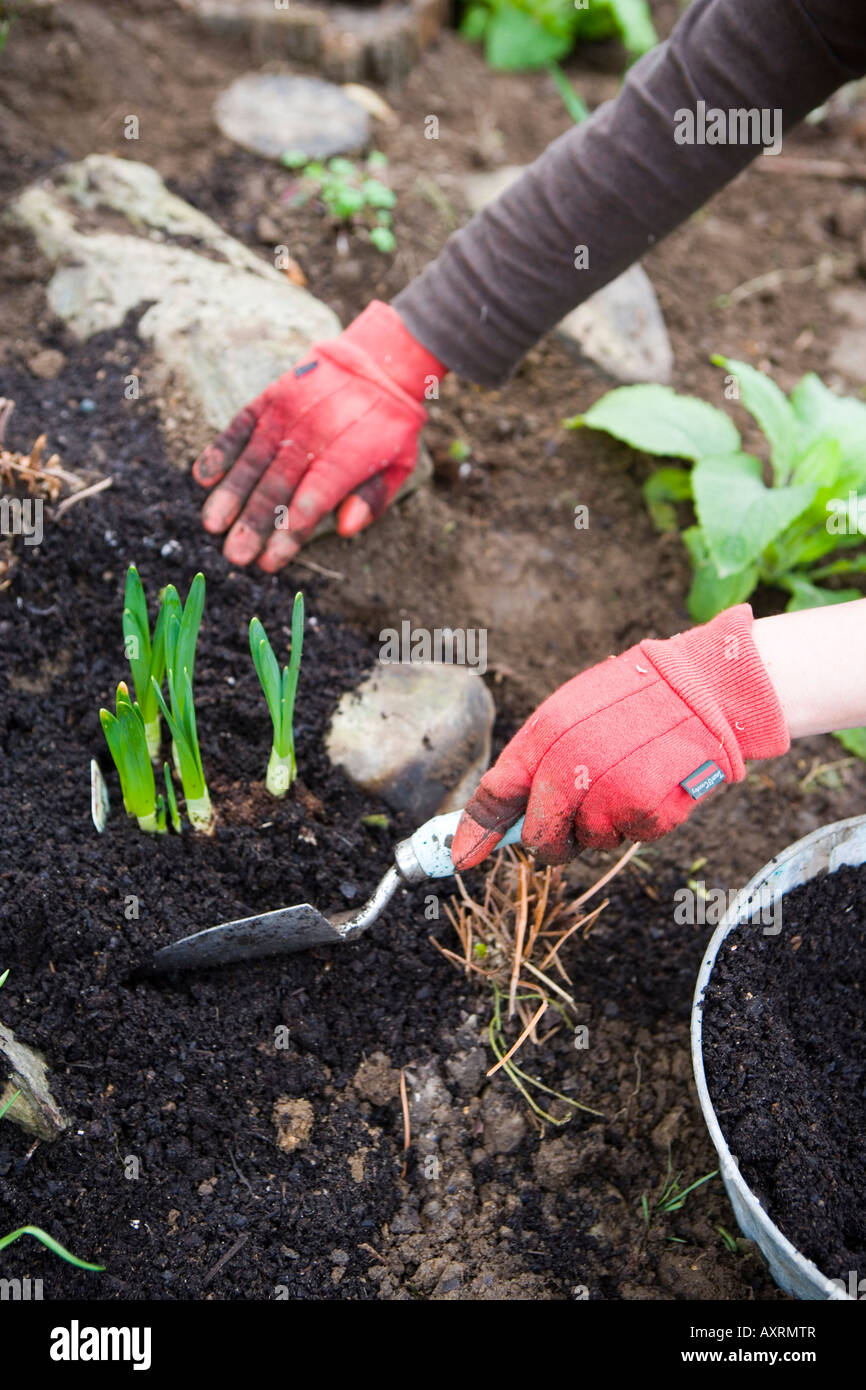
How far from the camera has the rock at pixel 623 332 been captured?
281 cm

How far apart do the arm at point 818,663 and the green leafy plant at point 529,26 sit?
299 cm

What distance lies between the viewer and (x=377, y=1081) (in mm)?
1765

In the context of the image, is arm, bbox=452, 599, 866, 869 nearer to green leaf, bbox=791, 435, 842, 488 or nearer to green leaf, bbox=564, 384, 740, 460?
green leaf, bbox=791, 435, 842, 488

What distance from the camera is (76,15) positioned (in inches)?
125

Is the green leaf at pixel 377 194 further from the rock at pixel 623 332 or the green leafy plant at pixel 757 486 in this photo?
the green leafy plant at pixel 757 486

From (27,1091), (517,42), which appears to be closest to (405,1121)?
(27,1091)

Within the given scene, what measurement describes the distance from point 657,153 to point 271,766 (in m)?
1.36

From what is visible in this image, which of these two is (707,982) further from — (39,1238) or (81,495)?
(81,495)

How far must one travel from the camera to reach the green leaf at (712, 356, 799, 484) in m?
2.40

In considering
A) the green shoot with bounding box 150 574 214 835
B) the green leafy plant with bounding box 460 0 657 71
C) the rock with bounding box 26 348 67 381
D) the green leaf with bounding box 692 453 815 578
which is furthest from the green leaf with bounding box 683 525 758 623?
the green leafy plant with bounding box 460 0 657 71

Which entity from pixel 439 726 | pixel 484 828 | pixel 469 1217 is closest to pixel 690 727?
pixel 484 828

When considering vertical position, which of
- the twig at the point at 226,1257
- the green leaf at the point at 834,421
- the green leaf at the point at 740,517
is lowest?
the twig at the point at 226,1257

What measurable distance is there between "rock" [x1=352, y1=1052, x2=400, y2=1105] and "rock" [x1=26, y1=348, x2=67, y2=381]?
1751 millimetres

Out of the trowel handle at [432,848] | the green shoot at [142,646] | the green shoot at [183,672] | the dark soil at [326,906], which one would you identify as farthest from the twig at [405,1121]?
the green shoot at [142,646]
